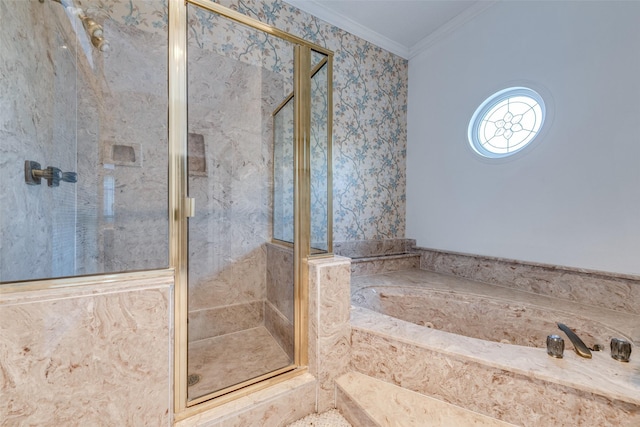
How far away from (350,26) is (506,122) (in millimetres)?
1546

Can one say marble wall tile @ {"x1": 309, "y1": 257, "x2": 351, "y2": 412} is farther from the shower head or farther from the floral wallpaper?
the shower head

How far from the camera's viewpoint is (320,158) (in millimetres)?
1219

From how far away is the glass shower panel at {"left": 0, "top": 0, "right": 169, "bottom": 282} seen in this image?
0.81 meters

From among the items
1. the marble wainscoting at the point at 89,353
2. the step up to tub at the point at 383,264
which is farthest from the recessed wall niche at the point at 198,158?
the step up to tub at the point at 383,264

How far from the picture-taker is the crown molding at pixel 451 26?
1.89 metres

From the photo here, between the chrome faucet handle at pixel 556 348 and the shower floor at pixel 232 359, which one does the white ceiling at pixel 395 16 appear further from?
the shower floor at pixel 232 359

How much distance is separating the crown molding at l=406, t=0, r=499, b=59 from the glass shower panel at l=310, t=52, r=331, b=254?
1.64 metres

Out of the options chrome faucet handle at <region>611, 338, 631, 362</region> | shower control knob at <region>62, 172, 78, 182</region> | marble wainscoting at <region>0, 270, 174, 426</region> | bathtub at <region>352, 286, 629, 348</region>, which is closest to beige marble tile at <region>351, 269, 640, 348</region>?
bathtub at <region>352, 286, 629, 348</region>

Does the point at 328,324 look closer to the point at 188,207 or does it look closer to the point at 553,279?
the point at 188,207

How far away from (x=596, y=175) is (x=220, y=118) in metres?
2.41

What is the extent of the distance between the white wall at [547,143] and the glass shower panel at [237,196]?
155 cm

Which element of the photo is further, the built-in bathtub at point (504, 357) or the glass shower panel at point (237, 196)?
the glass shower panel at point (237, 196)

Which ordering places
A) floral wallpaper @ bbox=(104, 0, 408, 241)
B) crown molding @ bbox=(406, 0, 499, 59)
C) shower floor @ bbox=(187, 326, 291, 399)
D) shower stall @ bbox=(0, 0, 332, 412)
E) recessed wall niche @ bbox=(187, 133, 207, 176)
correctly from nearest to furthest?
shower stall @ bbox=(0, 0, 332, 412)
shower floor @ bbox=(187, 326, 291, 399)
recessed wall niche @ bbox=(187, 133, 207, 176)
crown molding @ bbox=(406, 0, 499, 59)
floral wallpaper @ bbox=(104, 0, 408, 241)

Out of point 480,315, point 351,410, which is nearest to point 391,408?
point 351,410
